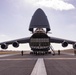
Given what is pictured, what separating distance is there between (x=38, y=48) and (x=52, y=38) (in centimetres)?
893

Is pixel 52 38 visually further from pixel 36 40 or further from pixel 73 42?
pixel 36 40

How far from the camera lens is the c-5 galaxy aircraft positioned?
43438mm

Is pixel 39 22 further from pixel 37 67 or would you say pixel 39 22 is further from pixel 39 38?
pixel 37 67

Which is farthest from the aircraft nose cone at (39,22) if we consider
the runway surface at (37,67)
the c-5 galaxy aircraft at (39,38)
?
the runway surface at (37,67)

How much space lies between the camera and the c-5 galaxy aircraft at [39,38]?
43438 millimetres

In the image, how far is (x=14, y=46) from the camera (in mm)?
49000

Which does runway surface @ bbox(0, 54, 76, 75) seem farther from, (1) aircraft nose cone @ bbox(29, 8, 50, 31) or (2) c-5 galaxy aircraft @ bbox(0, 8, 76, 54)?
(1) aircraft nose cone @ bbox(29, 8, 50, 31)

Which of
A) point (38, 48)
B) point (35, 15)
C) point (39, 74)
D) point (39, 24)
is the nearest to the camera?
point (39, 74)

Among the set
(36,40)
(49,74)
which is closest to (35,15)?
(36,40)

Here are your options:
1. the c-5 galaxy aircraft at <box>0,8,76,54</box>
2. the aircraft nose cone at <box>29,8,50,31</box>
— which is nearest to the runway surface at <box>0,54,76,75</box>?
the c-5 galaxy aircraft at <box>0,8,76,54</box>

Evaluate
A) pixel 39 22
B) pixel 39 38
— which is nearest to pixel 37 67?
pixel 39 38

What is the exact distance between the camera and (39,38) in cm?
4350

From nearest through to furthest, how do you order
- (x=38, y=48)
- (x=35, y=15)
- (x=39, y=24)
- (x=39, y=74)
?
1. (x=39, y=74)
2. (x=38, y=48)
3. (x=39, y=24)
4. (x=35, y=15)

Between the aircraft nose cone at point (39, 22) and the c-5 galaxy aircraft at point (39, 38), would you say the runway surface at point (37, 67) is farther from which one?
the aircraft nose cone at point (39, 22)
